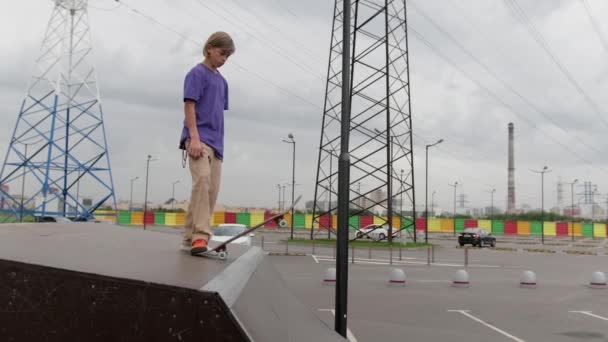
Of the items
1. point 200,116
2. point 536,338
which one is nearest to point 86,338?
point 200,116

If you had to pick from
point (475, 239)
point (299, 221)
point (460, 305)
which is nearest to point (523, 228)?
point (299, 221)

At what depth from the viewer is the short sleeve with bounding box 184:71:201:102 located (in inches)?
149

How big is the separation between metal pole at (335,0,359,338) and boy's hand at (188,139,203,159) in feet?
7.27

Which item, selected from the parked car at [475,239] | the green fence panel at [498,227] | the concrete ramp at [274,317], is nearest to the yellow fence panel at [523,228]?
the green fence panel at [498,227]

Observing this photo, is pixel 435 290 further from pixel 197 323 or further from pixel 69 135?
pixel 69 135

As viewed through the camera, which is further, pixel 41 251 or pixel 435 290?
pixel 435 290

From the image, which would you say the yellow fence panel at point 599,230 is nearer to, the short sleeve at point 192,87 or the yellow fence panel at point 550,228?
the yellow fence panel at point 550,228

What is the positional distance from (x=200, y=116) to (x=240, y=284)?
1452 millimetres

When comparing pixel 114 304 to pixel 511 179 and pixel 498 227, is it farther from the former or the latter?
pixel 511 179

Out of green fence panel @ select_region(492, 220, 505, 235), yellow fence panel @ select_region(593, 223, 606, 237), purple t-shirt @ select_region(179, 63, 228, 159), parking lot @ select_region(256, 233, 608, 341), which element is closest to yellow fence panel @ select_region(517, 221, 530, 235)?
green fence panel @ select_region(492, 220, 505, 235)

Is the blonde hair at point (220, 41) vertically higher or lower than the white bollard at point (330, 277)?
higher

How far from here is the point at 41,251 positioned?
2842mm

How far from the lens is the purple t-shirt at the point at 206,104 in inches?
151

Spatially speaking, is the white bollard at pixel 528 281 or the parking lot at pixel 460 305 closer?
the parking lot at pixel 460 305
